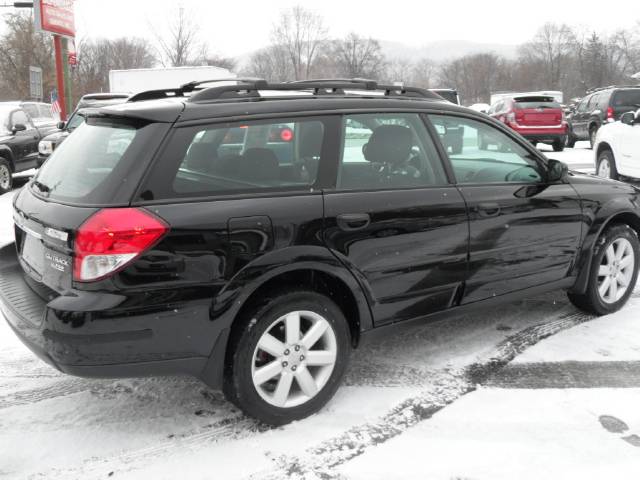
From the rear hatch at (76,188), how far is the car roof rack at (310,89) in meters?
0.42

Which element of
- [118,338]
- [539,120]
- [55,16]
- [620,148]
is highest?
[55,16]

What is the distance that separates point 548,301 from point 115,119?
366 cm

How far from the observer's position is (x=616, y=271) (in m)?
4.72

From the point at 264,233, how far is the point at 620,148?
806 cm

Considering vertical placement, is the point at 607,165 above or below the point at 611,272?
above

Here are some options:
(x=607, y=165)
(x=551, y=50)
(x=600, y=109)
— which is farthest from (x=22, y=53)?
(x=551, y=50)

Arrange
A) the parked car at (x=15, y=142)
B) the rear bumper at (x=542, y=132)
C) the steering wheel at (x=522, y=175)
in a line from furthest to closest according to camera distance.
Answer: the rear bumper at (x=542, y=132) < the parked car at (x=15, y=142) < the steering wheel at (x=522, y=175)

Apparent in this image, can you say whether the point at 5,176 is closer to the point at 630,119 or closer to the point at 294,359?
the point at 630,119

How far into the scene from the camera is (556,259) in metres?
4.27

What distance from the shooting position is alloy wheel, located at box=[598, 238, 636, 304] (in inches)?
183

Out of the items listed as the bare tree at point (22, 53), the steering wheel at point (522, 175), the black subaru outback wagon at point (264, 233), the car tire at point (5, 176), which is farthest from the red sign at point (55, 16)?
the bare tree at point (22, 53)

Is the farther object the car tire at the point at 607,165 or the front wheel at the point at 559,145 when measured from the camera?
the front wheel at the point at 559,145

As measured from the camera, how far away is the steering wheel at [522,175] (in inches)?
161

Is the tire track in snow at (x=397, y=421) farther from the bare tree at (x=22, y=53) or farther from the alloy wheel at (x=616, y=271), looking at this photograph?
the bare tree at (x=22, y=53)
